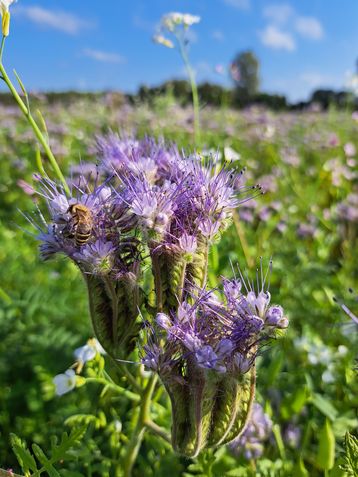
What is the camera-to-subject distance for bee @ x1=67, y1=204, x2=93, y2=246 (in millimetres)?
1033

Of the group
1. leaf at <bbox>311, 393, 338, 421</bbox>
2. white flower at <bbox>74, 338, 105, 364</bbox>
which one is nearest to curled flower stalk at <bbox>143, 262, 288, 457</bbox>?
white flower at <bbox>74, 338, 105, 364</bbox>

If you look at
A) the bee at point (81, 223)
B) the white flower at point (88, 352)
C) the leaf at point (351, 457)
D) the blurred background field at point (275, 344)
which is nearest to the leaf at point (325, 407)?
the blurred background field at point (275, 344)

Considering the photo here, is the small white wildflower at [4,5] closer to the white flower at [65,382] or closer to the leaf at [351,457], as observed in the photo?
the white flower at [65,382]

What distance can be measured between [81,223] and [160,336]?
0.90 feet

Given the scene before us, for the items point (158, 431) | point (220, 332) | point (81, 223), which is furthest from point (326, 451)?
point (81, 223)

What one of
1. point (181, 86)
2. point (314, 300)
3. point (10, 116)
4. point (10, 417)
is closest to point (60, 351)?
point (10, 417)

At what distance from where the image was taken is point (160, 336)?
1025 millimetres

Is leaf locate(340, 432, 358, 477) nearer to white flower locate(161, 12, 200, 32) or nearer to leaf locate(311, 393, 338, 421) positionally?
leaf locate(311, 393, 338, 421)

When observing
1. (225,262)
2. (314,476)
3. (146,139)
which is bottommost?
(314,476)

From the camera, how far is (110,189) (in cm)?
115

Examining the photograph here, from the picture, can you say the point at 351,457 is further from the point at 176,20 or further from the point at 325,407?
the point at 176,20

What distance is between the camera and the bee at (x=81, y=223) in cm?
103

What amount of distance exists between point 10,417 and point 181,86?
11.4 m

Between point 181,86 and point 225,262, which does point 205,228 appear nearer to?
point 225,262
